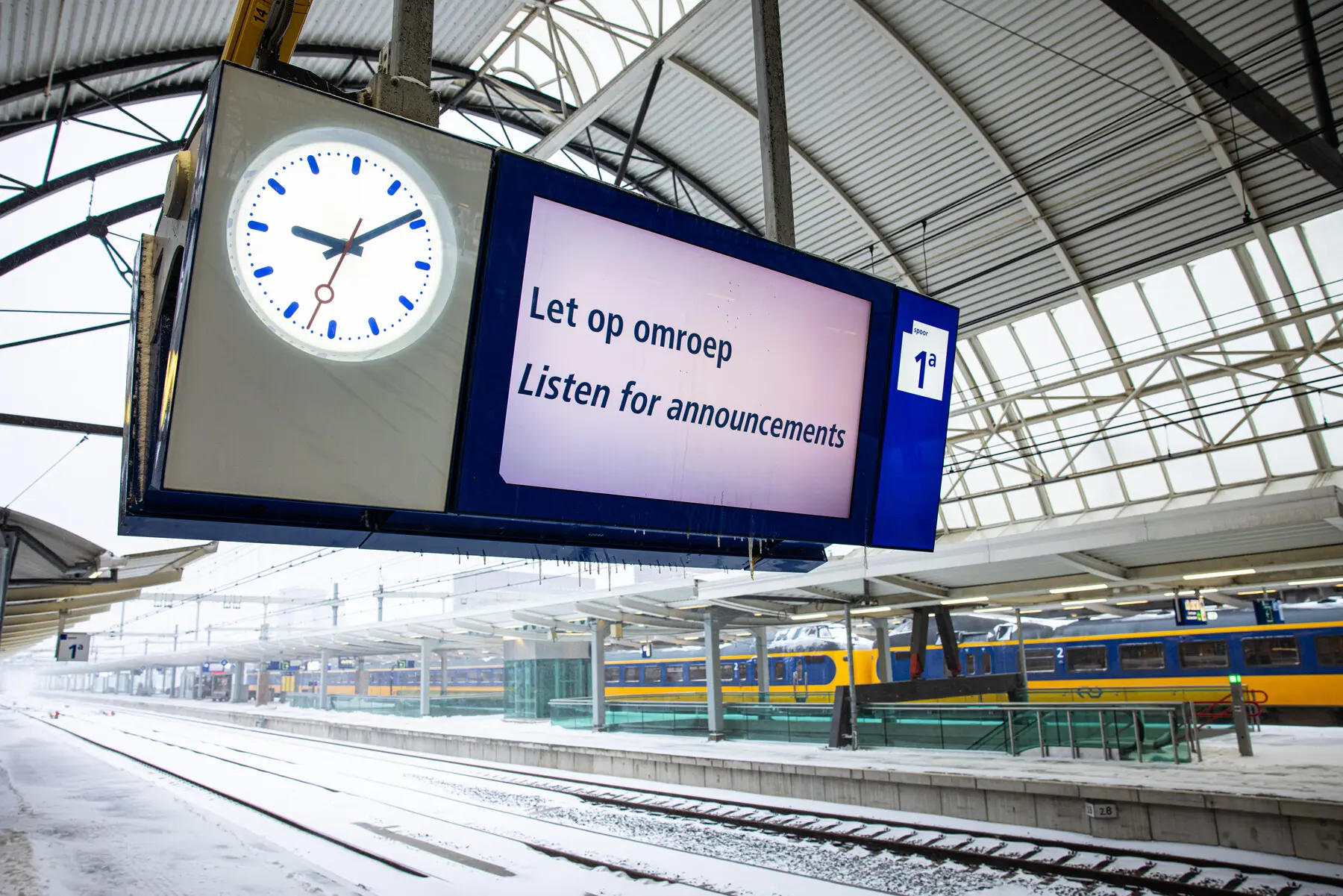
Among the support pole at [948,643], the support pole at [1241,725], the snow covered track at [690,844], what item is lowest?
the snow covered track at [690,844]

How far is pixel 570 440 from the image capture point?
4.67 meters

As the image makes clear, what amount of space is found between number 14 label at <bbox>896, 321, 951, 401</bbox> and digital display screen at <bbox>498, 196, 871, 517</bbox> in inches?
17.0

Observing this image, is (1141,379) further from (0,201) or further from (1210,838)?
(0,201)

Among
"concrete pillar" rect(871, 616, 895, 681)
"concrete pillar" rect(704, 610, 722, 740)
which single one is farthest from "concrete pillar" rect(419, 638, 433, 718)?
"concrete pillar" rect(871, 616, 895, 681)

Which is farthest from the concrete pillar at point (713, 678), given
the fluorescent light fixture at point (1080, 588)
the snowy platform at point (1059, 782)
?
the fluorescent light fixture at point (1080, 588)

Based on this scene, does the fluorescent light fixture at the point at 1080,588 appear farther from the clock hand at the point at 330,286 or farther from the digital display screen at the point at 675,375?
the clock hand at the point at 330,286

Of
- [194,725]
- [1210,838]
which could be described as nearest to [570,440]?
[1210,838]

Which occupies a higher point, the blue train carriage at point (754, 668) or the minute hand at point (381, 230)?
the minute hand at point (381, 230)

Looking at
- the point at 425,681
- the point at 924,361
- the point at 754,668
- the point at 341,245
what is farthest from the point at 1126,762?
the point at 425,681

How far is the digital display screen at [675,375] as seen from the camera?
4609mm

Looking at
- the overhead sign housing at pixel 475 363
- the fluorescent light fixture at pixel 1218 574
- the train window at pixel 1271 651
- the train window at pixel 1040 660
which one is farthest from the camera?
the train window at pixel 1040 660

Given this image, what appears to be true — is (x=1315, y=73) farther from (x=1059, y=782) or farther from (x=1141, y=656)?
(x=1141, y=656)

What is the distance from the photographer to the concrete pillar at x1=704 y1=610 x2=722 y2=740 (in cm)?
2505

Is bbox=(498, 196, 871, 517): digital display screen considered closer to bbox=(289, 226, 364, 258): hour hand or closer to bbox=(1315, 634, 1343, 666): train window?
bbox=(289, 226, 364, 258): hour hand
